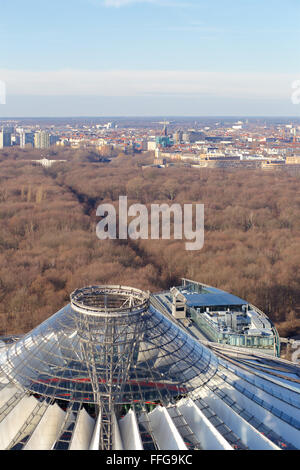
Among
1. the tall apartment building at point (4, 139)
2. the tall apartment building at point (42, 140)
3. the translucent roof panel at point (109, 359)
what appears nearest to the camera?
the translucent roof panel at point (109, 359)

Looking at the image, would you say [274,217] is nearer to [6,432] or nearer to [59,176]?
[59,176]

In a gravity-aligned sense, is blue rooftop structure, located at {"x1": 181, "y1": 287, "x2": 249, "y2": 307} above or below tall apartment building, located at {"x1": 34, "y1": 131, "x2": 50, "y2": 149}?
below

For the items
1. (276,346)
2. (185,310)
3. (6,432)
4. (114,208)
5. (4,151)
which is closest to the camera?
(6,432)

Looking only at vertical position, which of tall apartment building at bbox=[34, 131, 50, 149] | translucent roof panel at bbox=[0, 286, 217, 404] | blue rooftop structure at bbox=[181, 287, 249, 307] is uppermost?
tall apartment building at bbox=[34, 131, 50, 149]

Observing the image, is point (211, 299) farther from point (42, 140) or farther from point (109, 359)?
point (42, 140)

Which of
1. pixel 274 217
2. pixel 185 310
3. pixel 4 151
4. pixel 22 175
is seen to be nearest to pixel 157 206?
pixel 274 217

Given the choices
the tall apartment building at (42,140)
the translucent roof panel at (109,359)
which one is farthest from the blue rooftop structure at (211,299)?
the tall apartment building at (42,140)

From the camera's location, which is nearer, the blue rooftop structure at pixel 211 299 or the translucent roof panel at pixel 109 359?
the translucent roof panel at pixel 109 359

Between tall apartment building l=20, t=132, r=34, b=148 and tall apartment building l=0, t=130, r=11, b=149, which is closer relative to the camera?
tall apartment building l=0, t=130, r=11, b=149

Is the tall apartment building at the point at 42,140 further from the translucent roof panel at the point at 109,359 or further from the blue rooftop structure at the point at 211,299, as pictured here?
the translucent roof panel at the point at 109,359

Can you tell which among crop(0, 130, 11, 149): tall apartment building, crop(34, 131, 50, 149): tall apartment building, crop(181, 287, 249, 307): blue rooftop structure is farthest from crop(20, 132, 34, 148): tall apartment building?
crop(181, 287, 249, 307): blue rooftop structure

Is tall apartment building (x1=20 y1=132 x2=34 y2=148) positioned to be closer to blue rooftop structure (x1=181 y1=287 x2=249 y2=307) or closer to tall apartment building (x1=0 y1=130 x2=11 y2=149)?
tall apartment building (x1=0 y1=130 x2=11 y2=149)
